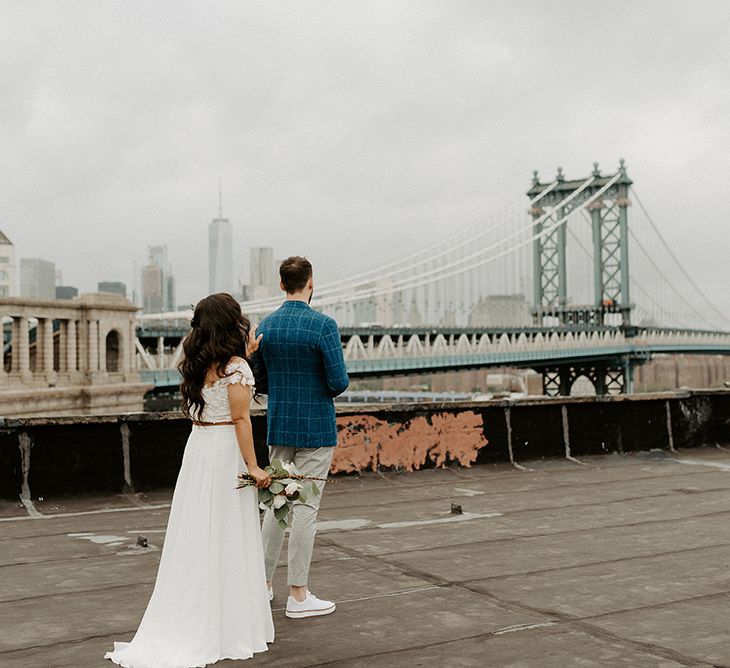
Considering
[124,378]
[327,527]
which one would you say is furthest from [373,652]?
[124,378]

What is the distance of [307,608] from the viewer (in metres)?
4.16

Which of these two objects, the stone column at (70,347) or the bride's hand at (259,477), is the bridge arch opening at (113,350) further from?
the bride's hand at (259,477)

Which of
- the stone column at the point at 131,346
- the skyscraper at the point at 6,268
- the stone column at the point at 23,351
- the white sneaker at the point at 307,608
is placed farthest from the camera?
the skyscraper at the point at 6,268

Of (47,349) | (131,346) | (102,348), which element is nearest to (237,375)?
(47,349)

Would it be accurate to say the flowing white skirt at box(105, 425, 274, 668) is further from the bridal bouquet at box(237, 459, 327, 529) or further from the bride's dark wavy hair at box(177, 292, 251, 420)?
the bride's dark wavy hair at box(177, 292, 251, 420)

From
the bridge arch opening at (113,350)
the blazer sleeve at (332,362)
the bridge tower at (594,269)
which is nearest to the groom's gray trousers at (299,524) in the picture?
the blazer sleeve at (332,362)

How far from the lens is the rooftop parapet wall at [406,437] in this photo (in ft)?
24.9

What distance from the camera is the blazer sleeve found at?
170 inches

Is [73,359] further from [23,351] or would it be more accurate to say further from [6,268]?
[6,268]

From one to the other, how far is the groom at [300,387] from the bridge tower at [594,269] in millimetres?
62004

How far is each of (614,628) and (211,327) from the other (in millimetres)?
2205

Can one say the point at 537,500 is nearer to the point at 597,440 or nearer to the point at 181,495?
the point at 597,440

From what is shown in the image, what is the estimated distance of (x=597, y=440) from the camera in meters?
10.8

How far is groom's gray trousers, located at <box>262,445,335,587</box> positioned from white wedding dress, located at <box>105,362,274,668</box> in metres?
0.37
